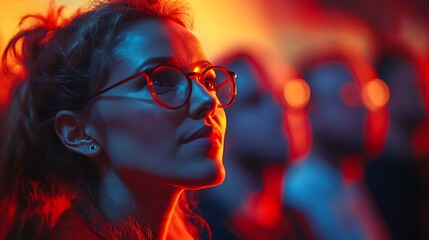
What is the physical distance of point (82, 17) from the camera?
4.14 feet

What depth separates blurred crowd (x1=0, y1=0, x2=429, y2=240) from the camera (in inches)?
88.7

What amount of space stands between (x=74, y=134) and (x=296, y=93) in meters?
1.84

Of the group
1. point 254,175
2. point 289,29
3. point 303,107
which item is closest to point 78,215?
point 254,175

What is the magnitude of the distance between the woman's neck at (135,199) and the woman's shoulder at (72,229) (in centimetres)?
8

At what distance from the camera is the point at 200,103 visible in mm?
1160

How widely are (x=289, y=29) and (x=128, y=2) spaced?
6.65ft

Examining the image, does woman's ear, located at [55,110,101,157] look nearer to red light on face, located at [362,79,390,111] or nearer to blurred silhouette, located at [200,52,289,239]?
blurred silhouette, located at [200,52,289,239]

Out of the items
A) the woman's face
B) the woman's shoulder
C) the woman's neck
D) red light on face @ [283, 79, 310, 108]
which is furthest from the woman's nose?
red light on face @ [283, 79, 310, 108]

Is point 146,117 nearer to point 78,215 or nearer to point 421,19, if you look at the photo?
point 78,215

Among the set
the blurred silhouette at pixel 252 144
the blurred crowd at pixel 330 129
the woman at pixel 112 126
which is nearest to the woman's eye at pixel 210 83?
the woman at pixel 112 126

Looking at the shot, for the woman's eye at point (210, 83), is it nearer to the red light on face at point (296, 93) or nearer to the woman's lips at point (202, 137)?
the woman's lips at point (202, 137)

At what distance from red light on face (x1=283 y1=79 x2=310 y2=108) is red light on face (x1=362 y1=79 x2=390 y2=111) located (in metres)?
0.29

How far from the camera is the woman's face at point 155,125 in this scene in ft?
3.76

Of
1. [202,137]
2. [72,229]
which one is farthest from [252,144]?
[72,229]
